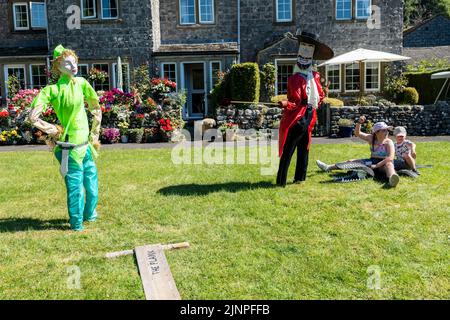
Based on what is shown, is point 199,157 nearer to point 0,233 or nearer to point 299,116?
point 299,116

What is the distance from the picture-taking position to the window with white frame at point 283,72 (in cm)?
2028

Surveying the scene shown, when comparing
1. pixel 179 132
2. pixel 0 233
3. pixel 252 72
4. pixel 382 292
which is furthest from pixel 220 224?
pixel 252 72

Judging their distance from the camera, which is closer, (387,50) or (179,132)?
(179,132)

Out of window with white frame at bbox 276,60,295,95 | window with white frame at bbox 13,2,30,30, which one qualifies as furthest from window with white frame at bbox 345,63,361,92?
window with white frame at bbox 13,2,30,30

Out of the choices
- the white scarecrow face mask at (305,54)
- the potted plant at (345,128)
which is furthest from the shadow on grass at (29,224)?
the potted plant at (345,128)

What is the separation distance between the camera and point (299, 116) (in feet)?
24.7

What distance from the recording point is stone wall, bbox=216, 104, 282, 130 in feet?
51.8

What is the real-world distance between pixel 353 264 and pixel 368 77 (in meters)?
17.9

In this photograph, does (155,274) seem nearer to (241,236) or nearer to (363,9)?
(241,236)

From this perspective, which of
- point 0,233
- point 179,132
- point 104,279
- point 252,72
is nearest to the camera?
point 104,279

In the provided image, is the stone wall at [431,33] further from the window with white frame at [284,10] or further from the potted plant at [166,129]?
the potted plant at [166,129]

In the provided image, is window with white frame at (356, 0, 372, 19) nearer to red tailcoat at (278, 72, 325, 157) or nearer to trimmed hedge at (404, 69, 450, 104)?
trimmed hedge at (404, 69, 450, 104)

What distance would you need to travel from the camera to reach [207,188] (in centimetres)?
786

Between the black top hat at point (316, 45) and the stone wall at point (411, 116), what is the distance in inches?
309
